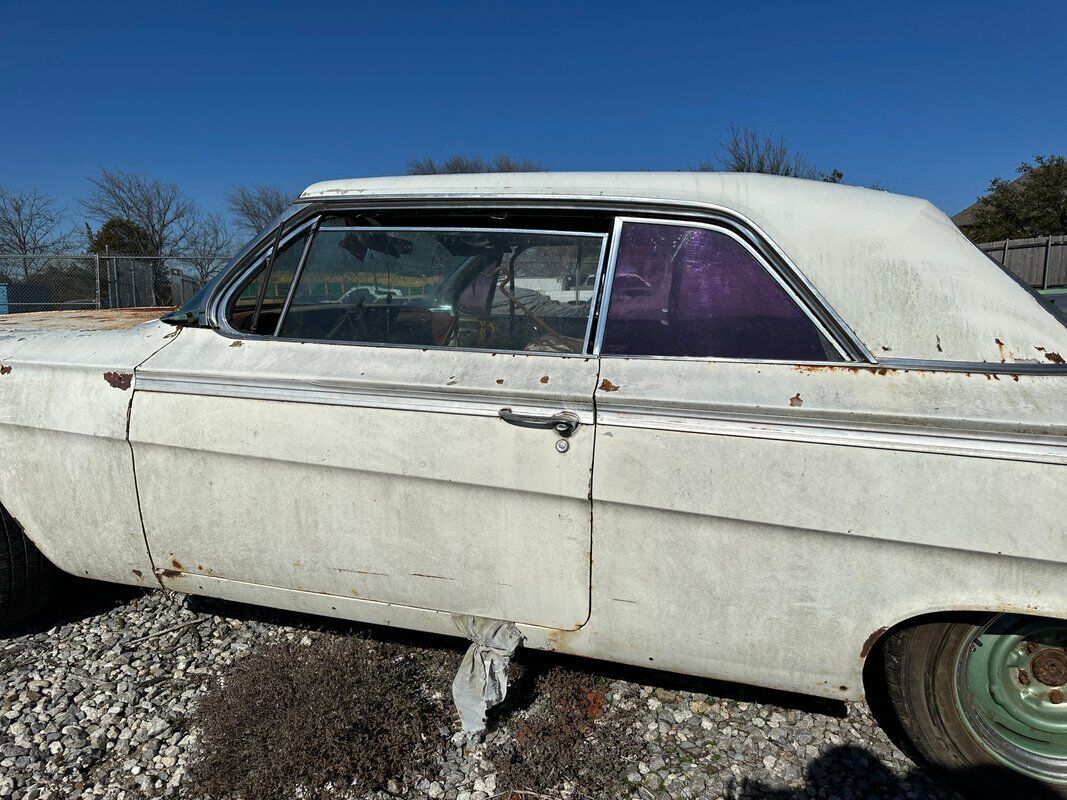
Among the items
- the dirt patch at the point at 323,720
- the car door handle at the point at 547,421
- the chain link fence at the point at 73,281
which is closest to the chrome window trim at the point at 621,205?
the car door handle at the point at 547,421

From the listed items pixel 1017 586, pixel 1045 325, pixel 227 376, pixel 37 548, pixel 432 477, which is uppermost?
pixel 1045 325

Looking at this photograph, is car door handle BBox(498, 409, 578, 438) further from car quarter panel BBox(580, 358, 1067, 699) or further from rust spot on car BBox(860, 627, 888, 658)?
rust spot on car BBox(860, 627, 888, 658)

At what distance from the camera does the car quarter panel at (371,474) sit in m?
2.06

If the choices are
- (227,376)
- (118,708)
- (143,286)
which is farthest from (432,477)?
(143,286)

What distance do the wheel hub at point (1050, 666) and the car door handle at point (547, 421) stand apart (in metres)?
1.50

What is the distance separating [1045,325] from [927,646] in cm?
97

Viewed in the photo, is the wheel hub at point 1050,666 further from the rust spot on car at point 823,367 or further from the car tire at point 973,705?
the rust spot on car at point 823,367

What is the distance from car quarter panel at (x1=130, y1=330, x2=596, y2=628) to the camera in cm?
206

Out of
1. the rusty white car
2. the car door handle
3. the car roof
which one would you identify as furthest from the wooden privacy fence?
the car door handle

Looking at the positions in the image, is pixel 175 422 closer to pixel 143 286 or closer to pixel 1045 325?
pixel 1045 325

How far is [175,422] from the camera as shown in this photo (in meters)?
2.34

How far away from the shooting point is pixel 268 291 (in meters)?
2.58

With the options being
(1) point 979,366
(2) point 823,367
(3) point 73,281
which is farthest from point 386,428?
(3) point 73,281

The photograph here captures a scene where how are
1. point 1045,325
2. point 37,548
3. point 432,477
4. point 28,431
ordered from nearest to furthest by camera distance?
point 1045,325 → point 432,477 → point 28,431 → point 37,548
